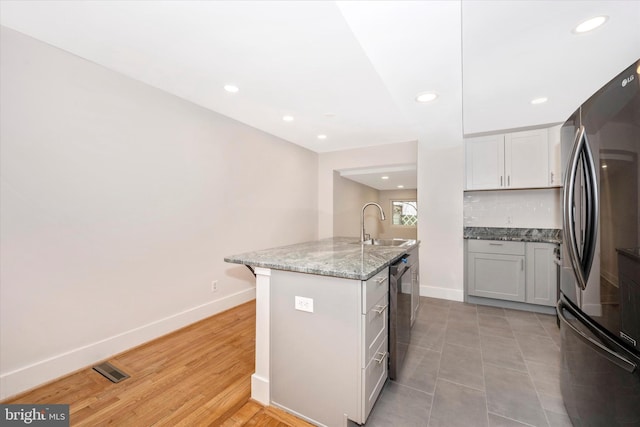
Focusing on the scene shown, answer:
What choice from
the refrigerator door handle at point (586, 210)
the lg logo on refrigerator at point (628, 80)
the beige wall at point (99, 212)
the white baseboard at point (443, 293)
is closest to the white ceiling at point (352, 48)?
the beige wall at point (99, 212)

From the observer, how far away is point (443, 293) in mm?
3727

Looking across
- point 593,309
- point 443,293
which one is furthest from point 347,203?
point 593,309

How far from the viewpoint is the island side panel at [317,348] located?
54.7 inches

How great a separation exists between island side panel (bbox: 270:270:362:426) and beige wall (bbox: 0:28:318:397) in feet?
5.11

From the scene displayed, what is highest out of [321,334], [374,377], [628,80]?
[628,80]

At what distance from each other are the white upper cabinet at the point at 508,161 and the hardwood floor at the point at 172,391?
3.57 meters

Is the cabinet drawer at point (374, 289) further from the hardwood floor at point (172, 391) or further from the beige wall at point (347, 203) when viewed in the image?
the beige wall at point (347, 203)

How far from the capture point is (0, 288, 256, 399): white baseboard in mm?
1706

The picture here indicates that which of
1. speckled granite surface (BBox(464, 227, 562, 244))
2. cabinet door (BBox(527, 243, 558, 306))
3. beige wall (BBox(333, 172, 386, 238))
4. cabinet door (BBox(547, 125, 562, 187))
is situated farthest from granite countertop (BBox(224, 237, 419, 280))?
beige wall (BBox(333, 172, 386, 238))

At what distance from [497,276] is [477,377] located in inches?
73.7

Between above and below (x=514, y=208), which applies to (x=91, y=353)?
below

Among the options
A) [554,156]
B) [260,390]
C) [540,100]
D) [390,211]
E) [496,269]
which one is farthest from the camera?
[390,211]

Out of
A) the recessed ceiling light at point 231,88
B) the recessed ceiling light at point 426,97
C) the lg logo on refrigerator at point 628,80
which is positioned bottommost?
the lg logo on refrigerator at point 628,80

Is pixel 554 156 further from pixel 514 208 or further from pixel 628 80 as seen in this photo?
pixel 628 80
